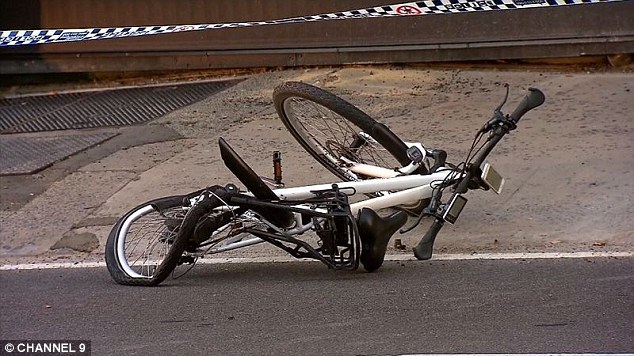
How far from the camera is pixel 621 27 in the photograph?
9.54 metres

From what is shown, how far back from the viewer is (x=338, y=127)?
677 cm

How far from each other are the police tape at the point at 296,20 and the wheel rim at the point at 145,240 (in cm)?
429

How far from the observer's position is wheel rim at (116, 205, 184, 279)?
588 centimetres

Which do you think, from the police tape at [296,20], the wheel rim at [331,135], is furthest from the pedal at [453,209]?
the police tape at [296,20]

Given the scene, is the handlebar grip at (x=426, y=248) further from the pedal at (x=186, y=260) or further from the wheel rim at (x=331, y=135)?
the pedal at (x=186, y=260)

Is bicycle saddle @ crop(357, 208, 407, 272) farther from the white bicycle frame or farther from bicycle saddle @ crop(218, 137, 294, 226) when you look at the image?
bicycle saddle @ crop(218, 137, 294, 226)

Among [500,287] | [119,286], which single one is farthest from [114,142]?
[500,287]

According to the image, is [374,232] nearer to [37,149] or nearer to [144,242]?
[144,242]

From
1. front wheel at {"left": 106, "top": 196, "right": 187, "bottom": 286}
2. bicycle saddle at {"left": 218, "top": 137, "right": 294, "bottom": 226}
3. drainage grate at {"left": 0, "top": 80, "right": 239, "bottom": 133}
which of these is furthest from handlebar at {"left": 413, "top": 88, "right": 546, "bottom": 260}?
drainage grate at {"left": 0, "top": 80, "right": 239, "bottom": 133}

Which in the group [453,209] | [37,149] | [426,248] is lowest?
[37,149]

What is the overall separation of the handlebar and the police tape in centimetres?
365

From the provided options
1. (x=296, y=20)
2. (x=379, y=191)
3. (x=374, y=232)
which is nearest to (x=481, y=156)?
(x=379, y=191)

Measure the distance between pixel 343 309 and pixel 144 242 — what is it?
151 cm

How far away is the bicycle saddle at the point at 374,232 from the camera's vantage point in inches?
216
